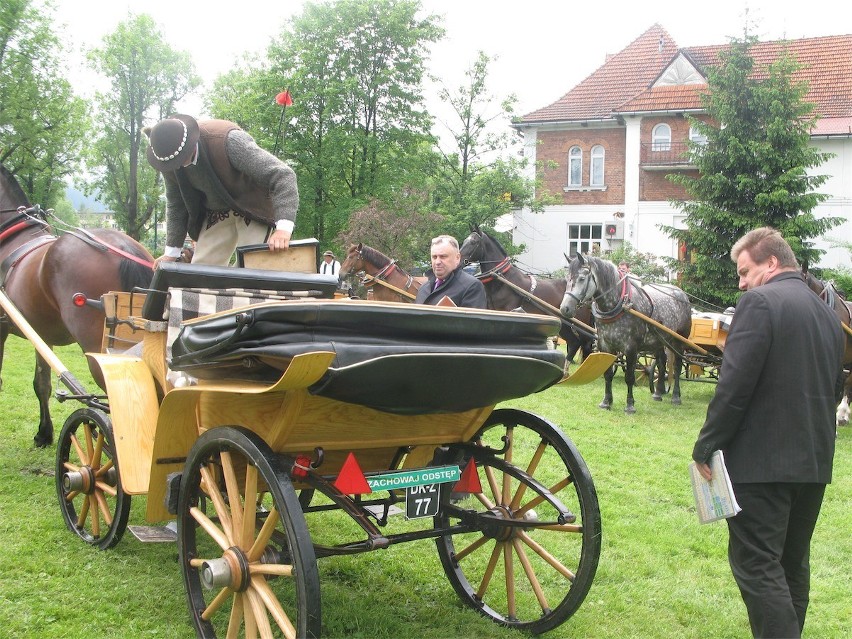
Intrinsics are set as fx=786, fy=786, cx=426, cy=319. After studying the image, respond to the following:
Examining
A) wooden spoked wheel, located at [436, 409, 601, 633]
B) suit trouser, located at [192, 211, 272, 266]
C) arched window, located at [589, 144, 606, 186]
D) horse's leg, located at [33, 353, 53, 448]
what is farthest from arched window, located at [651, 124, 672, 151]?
suit trouser, located at [192, 211, 272, 266]

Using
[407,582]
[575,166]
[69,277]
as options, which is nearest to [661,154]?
[575,166]

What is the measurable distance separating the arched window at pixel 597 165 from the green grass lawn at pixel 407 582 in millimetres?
26290

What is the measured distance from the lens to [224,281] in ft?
11.5

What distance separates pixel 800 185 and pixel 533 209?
34.8 ft

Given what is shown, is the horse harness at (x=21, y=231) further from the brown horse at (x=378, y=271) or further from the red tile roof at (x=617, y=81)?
the red tile roof at (x=617, y=81)

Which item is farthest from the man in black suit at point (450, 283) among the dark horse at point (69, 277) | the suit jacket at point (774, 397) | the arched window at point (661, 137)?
the arched window at point (661, 137)

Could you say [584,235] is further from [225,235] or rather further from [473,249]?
[225,235]

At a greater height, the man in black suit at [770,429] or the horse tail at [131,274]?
the horse tail at [131,274]

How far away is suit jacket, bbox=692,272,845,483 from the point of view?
10.3 feet

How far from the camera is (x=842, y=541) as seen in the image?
531 centimetres

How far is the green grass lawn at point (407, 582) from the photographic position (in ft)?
12.0

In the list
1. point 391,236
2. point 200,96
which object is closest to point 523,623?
point 391,236

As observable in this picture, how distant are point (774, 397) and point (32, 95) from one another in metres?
26.6

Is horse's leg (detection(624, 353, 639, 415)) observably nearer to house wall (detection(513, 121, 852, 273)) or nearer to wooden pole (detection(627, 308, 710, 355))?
wooden pole (detection(627, 308, 710, 355))
